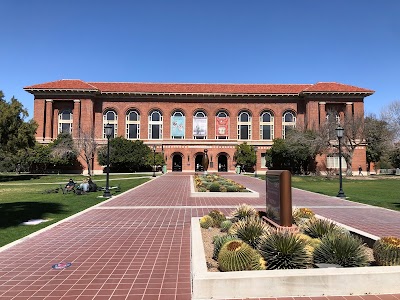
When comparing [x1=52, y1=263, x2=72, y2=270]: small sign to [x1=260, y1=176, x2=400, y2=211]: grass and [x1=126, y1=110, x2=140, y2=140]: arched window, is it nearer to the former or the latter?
[x1=260, y1=176, x2=400, y2=211]: grass

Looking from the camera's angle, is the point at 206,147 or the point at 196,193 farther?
the point at 206,147

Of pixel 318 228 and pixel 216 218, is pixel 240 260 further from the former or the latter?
pixel 216 218

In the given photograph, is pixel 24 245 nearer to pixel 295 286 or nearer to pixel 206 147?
pixel 295 286

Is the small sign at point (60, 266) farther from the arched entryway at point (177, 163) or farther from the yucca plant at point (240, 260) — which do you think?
the arched entryway at point (177, 163)

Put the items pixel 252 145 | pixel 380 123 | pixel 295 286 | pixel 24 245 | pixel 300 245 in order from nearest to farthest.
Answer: pixel 295 286 < pixel 300 245 < pixel 24 245 < pixel 380 123 < pixel 252 145

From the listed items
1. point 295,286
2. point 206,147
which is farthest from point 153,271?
point 206,147

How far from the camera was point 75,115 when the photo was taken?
51.3 meters

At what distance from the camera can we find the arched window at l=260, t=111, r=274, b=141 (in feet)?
182

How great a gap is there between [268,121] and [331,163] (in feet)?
41.3

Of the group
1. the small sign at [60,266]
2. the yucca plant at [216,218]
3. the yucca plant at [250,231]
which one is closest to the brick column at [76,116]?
the yucca plant at [216,218]

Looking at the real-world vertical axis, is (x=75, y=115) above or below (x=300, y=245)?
above

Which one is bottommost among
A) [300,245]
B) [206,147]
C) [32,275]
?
[32,275]

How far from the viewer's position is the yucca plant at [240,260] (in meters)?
4.59

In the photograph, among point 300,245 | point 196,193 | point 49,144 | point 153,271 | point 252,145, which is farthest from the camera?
point 252,145
